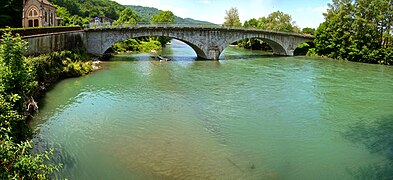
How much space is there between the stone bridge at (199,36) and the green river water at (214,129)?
1494 centimetres

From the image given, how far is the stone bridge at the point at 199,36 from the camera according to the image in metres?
44.8

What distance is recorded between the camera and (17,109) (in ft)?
43.8

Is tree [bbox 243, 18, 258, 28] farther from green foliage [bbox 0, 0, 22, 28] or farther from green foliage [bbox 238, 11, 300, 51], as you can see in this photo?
green foliage [bbox 0, 0, 22, 28]

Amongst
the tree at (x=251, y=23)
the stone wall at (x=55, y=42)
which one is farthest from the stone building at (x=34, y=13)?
the tree at (x=251, y=23)

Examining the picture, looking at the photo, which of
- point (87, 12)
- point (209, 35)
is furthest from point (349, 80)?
point (87, 12)

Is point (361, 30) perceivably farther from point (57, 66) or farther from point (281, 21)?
point (57, 66)

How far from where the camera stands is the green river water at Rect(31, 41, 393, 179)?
42.1 feet

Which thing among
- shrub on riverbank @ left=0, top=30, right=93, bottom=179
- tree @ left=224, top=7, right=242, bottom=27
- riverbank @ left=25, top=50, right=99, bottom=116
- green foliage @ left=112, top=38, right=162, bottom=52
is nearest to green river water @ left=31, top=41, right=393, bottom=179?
riverbank @ left=25, top=50, right=99, bottom=116

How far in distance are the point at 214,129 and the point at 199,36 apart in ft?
113

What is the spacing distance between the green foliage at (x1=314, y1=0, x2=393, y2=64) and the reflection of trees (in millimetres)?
38131

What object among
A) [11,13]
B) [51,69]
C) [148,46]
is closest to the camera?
[51,69]

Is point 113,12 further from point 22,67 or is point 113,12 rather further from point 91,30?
point 22,67

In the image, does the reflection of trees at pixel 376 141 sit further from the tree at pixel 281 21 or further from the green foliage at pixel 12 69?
the tree at pixel 281 21

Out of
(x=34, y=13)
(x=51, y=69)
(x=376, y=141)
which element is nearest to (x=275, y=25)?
(x=34, y=13)
